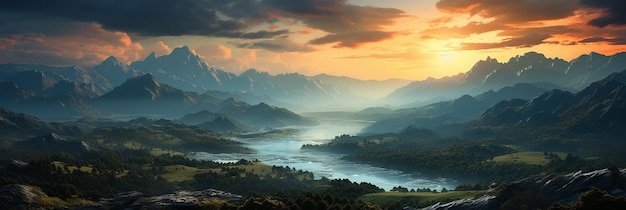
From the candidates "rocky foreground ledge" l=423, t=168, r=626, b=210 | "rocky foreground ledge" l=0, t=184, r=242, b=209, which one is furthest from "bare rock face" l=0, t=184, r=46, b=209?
"rocky foreground ledge" l=423, t=168, r=626, b=210

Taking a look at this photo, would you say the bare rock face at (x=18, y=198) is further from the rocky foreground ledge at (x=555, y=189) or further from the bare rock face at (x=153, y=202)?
the rocky foreground ledge at (x=555, y=189)

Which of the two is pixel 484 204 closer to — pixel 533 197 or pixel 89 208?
pixel 533 197

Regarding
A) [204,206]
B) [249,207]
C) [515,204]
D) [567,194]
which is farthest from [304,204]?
[567,194]

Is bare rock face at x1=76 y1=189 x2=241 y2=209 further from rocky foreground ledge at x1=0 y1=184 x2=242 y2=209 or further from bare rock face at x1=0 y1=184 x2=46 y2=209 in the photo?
bare rock face at x1=0 y1=184 x2=46 y2=209

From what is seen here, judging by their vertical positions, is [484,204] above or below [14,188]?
below

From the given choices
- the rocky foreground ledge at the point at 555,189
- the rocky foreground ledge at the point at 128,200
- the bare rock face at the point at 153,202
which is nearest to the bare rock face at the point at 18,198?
the rocky foreground ledge at the point at 128,200

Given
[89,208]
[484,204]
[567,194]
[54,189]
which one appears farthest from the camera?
[54,189]
